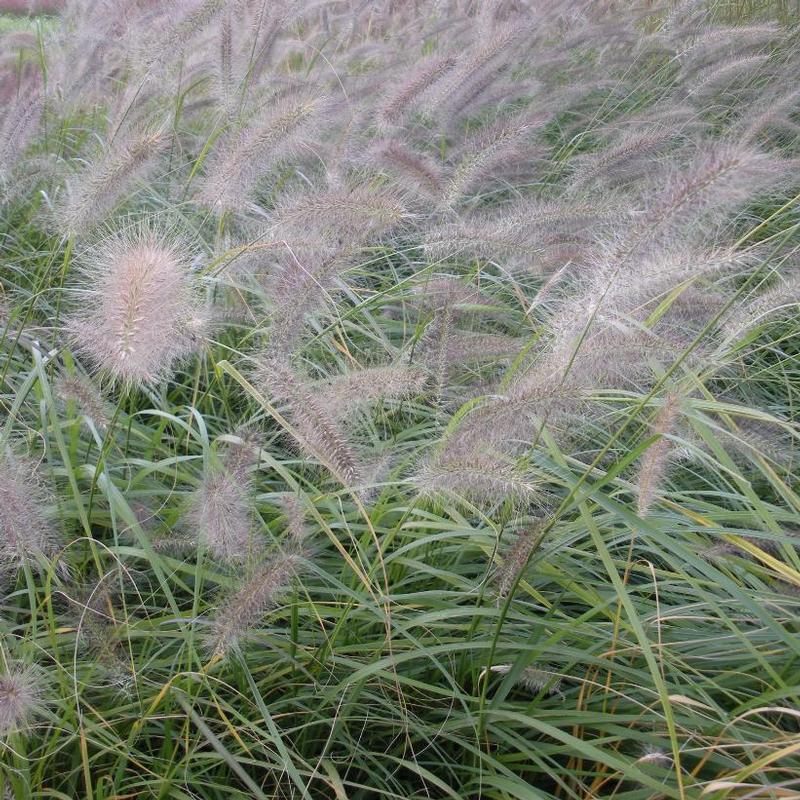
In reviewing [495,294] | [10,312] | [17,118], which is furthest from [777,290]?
[17,118]

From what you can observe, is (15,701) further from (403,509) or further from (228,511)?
(403,509)

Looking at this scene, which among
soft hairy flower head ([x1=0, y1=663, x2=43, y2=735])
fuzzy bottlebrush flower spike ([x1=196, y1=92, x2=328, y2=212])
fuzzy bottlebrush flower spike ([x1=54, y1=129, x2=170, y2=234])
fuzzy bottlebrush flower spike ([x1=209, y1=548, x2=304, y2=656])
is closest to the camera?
soft hairy flower head ([x1=0, y1=663, x2=43, y2=735])

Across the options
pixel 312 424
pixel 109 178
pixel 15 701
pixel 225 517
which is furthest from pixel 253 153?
pixel 15 701

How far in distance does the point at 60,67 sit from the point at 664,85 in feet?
9.51

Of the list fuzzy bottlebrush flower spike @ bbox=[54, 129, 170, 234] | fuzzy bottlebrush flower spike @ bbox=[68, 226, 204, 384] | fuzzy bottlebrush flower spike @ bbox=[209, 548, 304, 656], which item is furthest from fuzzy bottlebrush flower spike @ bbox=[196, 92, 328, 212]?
fuzzy bottlebrush flower spike @ bbox=[209, 548, 304, 656]

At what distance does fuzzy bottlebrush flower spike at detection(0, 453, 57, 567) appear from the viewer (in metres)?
1.51

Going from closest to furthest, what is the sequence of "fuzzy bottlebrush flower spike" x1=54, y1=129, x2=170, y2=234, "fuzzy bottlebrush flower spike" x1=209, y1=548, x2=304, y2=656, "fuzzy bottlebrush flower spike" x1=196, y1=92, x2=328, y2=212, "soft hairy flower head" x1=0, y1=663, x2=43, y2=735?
"soft hairy flower head" x1=0, y1=663, x2=43, y2=735, "fuzzy bottlebrush flower spike" x1=209, y1=548, x2=304, y2=656, "fuzzy bottlebrush flower spike" x1=54, y1=129, x2=170, y2=234, "fuzzy bottlebrush flower spike" x1=196, y1=92, x2=328, y2=212

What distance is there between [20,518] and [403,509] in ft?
2.49

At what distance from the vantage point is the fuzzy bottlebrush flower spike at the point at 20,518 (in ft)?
4.97

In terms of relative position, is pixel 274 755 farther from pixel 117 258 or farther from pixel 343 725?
pixel 117 258

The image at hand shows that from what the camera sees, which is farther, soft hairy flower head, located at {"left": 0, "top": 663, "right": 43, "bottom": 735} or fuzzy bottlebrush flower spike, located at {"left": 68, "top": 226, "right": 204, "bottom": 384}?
fuzzy bottlebrush flower spike, located at {"left": 68, "top": 226, "right": 204, "bottom": 384}

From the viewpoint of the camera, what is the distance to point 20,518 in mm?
1523

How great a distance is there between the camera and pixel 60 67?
3.23 metres

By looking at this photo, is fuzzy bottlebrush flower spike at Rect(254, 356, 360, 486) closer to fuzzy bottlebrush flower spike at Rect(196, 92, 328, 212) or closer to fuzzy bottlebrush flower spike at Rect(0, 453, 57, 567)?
fuzzy bottlebrush flower spike at Rect(0, 453, 57, 567)
